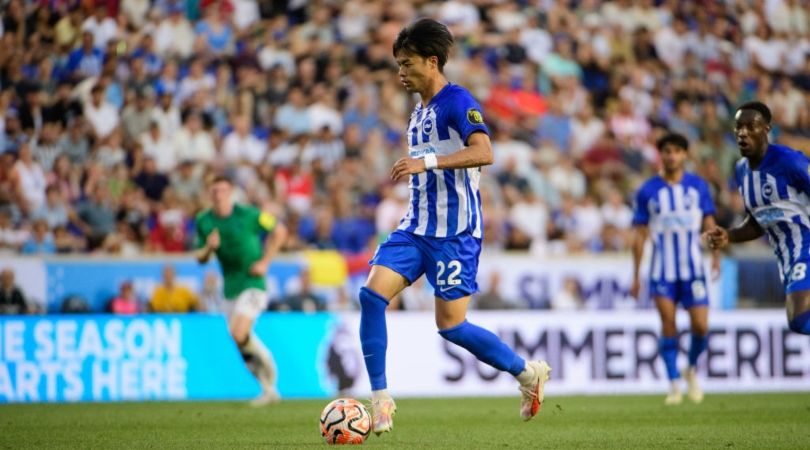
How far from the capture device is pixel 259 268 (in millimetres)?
13336

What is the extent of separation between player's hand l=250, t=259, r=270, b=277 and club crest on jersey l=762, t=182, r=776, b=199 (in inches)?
211

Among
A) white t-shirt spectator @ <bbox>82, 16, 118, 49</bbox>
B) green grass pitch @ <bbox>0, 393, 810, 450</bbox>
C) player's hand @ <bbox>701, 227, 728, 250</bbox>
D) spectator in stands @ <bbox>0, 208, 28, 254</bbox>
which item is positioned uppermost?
white t-shirt spectator @ <bbox>82, 16, 118, 49</bbox>

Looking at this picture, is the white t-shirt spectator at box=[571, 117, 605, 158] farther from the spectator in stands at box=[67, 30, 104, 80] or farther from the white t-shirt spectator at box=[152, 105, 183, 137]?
the spectator in stands at box=[67, 30, 104, 80]

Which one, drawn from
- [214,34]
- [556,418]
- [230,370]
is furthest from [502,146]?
[556,418]

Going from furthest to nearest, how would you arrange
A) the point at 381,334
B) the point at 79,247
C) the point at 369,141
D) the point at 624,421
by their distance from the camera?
the point at 369,141 → the point at 79,247 → the point at 624,421 → the point at 381,334

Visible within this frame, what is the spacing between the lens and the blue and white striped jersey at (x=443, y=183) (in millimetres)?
8156

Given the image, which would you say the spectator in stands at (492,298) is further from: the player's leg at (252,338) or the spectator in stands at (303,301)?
the player's leg at (252,338)

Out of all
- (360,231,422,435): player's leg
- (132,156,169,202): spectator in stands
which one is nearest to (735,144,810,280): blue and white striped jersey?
(360,231,422,435): player's leg

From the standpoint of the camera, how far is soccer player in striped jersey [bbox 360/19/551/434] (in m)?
8.09

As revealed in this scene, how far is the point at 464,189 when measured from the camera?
8.22m

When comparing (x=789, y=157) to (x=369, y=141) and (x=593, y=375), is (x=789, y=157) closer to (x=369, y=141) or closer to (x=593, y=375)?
(x=593, y=375)

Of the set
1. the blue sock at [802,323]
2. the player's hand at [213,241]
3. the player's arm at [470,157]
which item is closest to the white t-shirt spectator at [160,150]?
the player's hand at [213,241]

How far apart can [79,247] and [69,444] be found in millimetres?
8407

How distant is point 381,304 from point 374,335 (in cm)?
21
